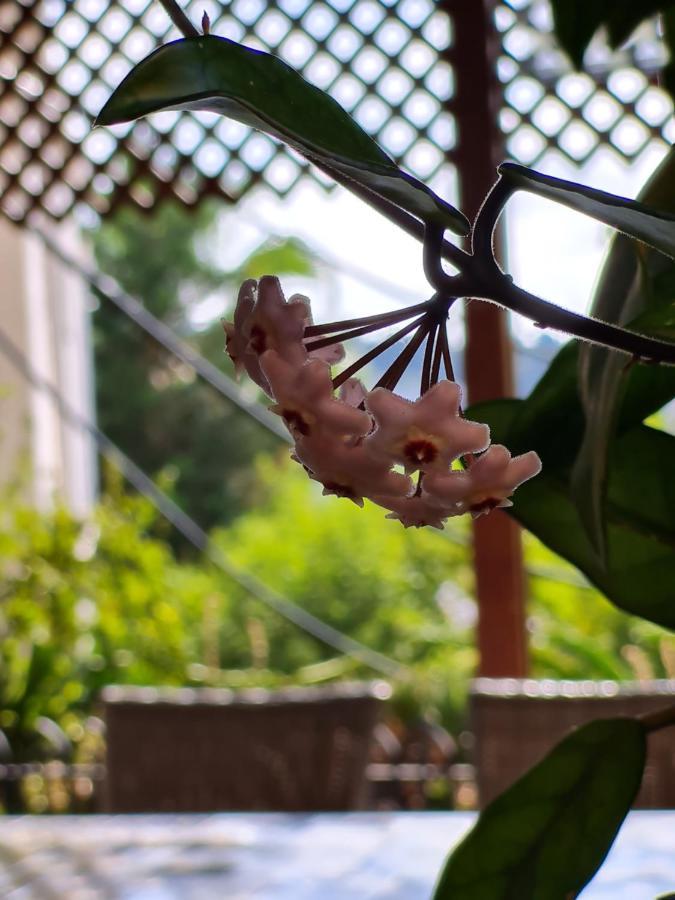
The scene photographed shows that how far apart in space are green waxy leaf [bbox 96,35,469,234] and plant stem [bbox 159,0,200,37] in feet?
0.06

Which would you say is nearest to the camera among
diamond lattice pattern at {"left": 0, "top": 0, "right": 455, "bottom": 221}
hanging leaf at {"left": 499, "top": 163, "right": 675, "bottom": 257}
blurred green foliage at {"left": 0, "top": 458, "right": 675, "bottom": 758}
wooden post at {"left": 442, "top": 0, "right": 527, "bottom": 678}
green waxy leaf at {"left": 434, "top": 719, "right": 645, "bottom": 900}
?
hanging leaf at {"left": 499, "top": 163, "right": 675, "bottom": 257}

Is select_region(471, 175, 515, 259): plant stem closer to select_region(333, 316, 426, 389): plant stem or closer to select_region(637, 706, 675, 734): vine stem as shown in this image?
select_region(333, 316, 426, 389): plant stem

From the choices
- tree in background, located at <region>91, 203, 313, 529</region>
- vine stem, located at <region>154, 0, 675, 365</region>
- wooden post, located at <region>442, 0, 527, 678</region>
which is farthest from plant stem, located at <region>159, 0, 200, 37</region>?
tree in background, located at <region>91, 203, 313, 529</region>

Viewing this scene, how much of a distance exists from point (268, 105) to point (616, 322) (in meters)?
0.13

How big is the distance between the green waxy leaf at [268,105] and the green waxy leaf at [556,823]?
180 mm

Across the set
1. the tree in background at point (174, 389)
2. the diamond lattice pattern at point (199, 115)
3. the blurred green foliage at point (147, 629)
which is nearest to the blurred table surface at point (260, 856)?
the diamond lattice pattern at point (199, 115)

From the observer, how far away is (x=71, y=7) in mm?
2885

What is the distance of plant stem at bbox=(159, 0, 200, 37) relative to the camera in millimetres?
252

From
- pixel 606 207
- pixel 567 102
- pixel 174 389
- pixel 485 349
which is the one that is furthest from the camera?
pixel 174 389

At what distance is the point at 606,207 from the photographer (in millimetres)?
221

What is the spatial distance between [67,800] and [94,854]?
213cm

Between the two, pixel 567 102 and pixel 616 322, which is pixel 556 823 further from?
pixel 567 102

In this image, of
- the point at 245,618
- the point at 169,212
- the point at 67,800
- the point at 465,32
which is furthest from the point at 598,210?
the point at 169,212

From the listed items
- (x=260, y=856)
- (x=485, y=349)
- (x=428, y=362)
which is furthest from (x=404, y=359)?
(x=485, y=349)
